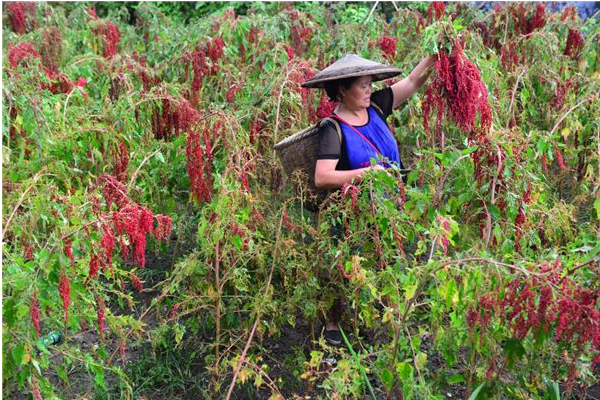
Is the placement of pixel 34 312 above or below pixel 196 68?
below

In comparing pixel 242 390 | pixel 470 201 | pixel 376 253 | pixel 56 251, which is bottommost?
pixel 242 390

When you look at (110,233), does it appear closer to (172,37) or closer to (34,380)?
(34,380)

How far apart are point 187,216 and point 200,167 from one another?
1148mm

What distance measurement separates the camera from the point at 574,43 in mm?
4570

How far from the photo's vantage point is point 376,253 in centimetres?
284

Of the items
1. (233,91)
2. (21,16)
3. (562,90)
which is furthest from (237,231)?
(21,16)

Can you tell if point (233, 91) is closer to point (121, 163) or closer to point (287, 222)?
point (121, 163)

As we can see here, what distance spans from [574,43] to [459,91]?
2.14 meters

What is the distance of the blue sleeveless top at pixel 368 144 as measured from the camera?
3082 mm

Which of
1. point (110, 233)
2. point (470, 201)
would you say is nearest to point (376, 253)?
point (470, 201)

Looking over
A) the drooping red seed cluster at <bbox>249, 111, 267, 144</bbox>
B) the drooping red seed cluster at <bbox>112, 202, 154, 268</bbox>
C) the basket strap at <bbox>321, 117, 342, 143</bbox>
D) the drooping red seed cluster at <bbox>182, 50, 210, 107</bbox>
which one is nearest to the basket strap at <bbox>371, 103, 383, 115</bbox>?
the basket strap at <bbox>321, 117, 342, 143</bbox>

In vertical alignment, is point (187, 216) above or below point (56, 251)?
below

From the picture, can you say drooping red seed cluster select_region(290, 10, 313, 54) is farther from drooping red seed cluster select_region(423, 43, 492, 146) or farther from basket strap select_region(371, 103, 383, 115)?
drooping red seed cluster select_region(423, 43, 492, 146)

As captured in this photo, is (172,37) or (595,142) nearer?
(595,142)
